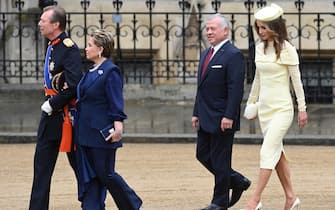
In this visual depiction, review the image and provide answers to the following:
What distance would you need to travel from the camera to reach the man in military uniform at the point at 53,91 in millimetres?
8102

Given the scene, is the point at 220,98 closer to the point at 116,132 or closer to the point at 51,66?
the point at 116,132

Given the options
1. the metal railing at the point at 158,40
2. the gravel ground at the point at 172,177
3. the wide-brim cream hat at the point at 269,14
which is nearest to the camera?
the wide-brim cream hat at the point at 269,14

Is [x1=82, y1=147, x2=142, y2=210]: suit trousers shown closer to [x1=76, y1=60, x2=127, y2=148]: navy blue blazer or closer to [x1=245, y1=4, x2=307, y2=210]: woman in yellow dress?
[x1=76, y1=60, x2=127, y2=148]: navy blue blazer

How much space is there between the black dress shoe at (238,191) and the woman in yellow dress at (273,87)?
1.12ft

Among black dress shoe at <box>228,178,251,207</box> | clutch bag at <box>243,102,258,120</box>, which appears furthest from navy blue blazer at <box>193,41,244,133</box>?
black dress shoe at <box>228,178,251,207</box>

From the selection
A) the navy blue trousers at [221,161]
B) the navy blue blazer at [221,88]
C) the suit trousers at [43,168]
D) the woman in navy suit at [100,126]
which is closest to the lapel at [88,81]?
the woman in navy suit at [100,126]

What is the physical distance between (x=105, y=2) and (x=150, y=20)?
4.32ft

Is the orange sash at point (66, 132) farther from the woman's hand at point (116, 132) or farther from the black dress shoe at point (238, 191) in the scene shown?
the black dress shoe at point (238, 191)

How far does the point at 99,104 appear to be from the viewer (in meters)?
8.00

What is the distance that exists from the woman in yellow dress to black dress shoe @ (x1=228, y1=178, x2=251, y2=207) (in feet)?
1.12

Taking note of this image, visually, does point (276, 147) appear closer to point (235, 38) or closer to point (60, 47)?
point (60, 47)

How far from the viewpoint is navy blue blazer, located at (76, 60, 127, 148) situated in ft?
26.1

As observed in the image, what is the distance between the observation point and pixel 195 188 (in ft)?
32.8

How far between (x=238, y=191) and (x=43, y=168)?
1.79 meters
